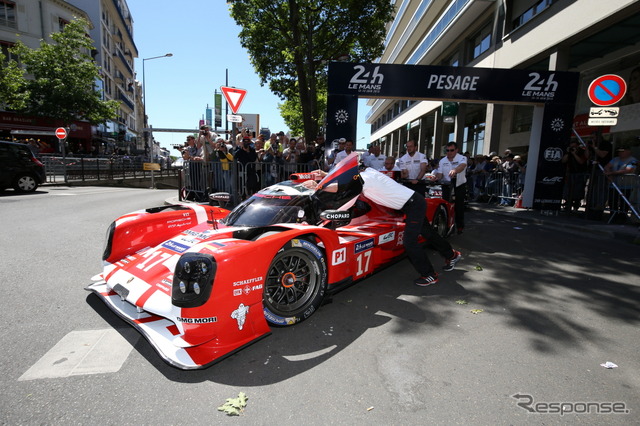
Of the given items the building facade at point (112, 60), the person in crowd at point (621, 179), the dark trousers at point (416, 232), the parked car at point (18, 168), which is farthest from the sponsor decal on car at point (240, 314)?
the building facade at point (112, 60)

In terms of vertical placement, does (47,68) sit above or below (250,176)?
above

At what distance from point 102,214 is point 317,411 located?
27.2 feet

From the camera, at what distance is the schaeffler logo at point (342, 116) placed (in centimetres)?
945

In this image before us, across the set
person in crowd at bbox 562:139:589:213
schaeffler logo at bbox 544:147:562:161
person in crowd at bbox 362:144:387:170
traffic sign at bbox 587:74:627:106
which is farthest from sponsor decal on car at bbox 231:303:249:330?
schaeffler logo at bbox 544:147:562:161

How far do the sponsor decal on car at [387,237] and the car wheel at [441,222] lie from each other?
1723 mm

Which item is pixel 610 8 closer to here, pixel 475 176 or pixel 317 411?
pixel 475 176

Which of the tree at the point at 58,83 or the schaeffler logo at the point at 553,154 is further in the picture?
the tree at the point at 58,83

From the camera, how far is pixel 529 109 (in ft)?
53.2

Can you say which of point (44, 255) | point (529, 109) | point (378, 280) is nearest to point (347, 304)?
point (378, 280)

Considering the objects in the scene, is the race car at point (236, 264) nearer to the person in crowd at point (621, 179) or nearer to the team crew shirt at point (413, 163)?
the team crew shirt at point (413, 163)

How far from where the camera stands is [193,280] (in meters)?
2.36

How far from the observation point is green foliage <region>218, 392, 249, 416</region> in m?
1.93

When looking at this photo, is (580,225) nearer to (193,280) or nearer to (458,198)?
(458,198)

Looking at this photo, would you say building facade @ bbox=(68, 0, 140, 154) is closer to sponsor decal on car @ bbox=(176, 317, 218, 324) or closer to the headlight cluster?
the headlight cluster
